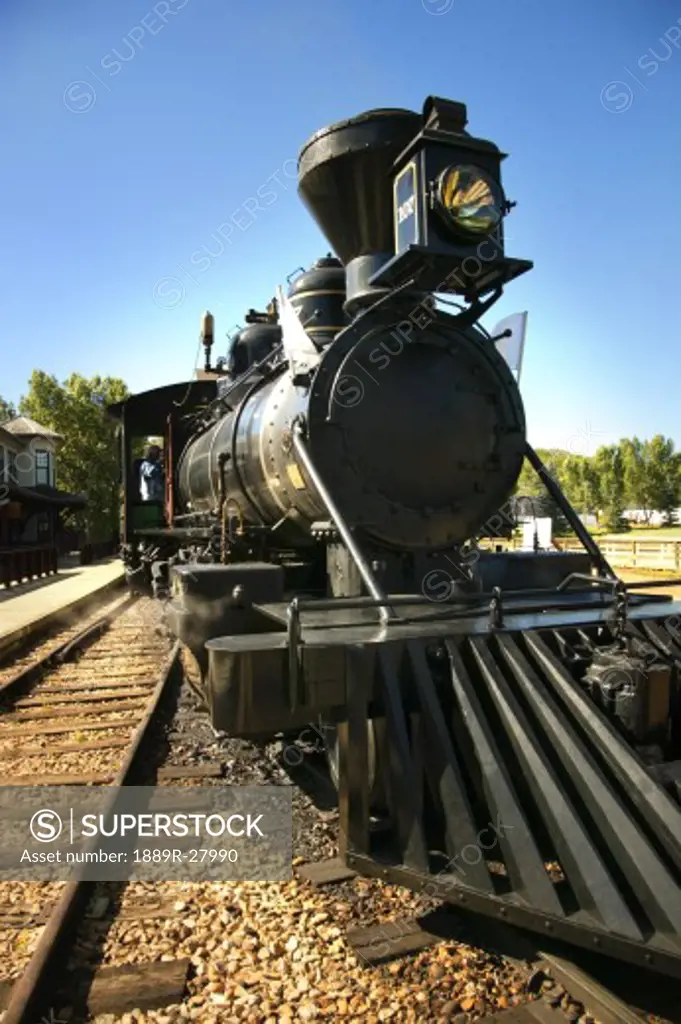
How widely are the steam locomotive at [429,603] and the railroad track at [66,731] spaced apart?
1.12m

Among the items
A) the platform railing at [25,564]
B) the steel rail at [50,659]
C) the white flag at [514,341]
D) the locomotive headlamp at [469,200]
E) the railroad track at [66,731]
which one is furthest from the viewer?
the platform railing at [25,564]

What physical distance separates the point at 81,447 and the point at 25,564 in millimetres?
21908

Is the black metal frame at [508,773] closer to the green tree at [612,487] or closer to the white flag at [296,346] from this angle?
the white flag at [296,346]

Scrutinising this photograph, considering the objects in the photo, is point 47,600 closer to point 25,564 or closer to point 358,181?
point 25,564

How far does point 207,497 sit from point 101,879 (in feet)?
14.7

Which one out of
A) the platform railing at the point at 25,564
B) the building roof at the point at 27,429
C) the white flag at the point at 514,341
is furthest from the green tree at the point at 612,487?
the white flag at the point at 514,341

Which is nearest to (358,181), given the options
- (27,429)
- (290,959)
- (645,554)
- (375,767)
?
(375,767)

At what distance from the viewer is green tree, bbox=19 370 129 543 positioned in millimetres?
39938

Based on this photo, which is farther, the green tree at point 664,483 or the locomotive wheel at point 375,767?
the green tree at point 664,483

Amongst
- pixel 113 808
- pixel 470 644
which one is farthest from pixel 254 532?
pixel 470 644

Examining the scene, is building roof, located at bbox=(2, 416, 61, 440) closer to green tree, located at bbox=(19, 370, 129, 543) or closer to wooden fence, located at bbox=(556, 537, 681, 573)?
green tree, located at bbox=(19, 370, 129, 543)

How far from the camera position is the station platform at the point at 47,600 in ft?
36.6

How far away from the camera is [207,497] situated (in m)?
7.56

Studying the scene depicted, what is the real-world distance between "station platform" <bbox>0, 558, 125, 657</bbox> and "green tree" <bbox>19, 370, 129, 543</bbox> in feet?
60.8
